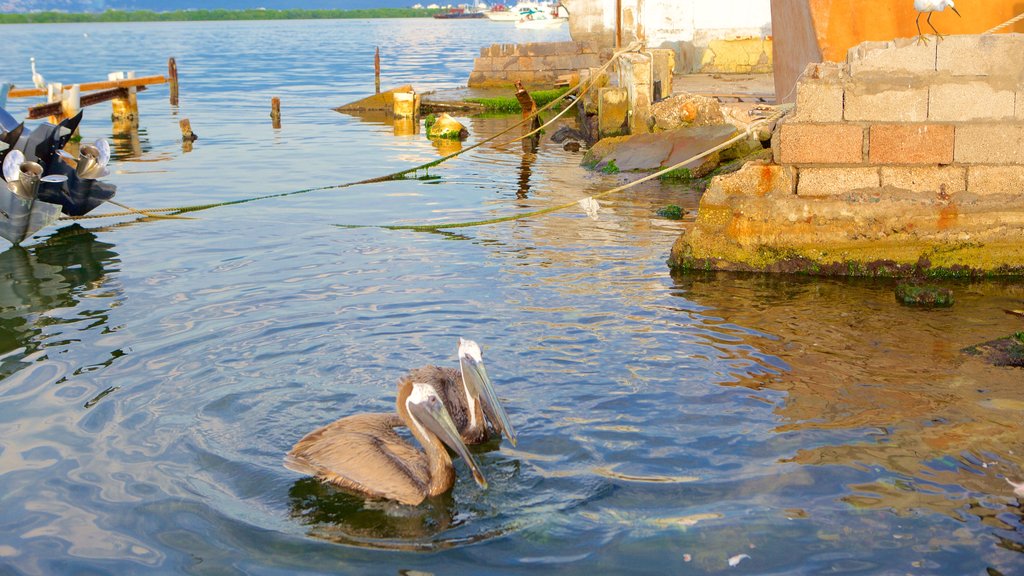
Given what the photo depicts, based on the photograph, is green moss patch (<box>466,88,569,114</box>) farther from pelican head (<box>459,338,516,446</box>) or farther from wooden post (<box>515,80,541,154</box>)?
pelican head (<box>459,338,516,446</box>)

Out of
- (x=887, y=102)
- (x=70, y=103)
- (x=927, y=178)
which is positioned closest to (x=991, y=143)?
(x=927, y=178)

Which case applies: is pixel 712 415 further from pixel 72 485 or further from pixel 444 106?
pixel 444 106

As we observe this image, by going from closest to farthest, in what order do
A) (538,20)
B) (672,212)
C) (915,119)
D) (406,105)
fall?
(915,119)
(672,212)
(406,105)
(538,20)

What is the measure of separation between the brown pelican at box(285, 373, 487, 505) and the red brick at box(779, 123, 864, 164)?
6.20 meters

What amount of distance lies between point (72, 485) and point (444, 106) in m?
28.6

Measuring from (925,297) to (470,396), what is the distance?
5508 millimetres

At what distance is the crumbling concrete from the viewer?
10648 millimetres

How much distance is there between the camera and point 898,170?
11.0m

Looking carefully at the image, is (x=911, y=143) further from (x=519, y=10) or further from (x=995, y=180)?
(x=519, y=10)

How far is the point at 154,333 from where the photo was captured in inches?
394

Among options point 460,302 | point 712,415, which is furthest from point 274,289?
point 712,415

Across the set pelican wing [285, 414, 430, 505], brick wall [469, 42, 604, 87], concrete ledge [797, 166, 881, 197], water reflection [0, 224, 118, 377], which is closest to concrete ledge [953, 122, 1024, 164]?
concrete ledge [797, 166, 881, 197]

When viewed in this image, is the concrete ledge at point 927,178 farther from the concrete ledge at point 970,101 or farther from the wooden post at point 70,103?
the wooden post at point 70,103

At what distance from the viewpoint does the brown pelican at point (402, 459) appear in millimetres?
6281
